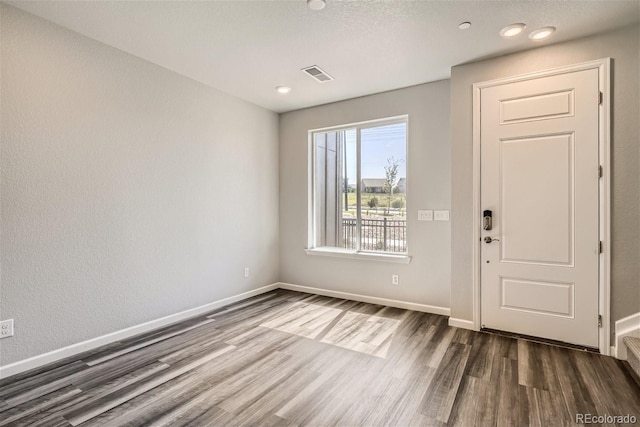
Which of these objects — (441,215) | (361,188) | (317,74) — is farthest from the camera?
(361,188)

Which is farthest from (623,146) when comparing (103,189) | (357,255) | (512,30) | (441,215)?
(103,189)

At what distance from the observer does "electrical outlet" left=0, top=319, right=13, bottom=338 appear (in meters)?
2.28

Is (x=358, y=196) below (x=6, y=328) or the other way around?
the other way around

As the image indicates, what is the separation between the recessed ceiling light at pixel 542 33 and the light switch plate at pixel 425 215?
6.24 feet

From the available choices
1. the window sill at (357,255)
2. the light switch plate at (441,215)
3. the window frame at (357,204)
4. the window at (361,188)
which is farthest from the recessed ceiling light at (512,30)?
the window sill at (357,255)

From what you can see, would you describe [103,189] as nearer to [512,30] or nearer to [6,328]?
[6,328]

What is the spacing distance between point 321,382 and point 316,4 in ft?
9.01

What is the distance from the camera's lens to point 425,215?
376 cm

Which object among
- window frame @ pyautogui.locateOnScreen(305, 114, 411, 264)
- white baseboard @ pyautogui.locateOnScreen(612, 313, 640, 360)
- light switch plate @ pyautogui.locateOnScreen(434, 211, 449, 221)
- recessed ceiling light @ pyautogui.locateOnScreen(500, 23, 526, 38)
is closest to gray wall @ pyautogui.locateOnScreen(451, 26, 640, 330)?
white baseboard @ pyautogui.locateOnScreen(612, 313, 640, 360)

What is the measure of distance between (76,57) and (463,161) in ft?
12.2

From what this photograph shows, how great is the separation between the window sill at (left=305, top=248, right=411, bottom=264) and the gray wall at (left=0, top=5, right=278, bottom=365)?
120 cm

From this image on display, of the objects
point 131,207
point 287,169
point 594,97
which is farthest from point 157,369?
point 594,97

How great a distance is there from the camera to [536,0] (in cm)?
221

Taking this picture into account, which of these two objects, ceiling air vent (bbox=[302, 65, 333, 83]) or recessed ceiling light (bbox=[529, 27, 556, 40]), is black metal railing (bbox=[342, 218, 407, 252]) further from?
recessed ceiling light (bbox=[529, 27, 556, 40])
